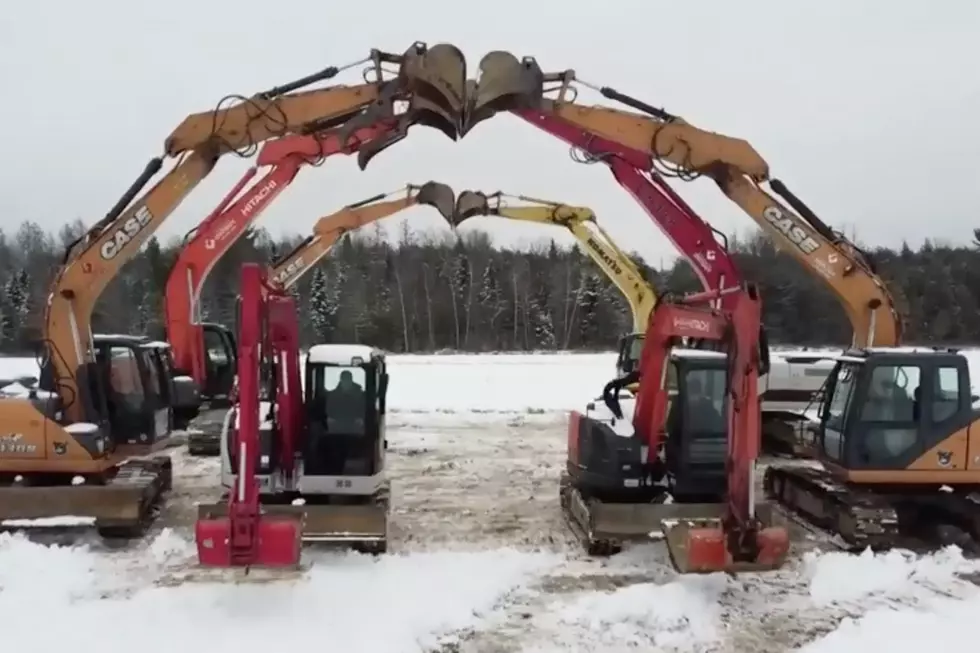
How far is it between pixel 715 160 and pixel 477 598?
5.76 metres

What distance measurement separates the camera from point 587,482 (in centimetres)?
1036

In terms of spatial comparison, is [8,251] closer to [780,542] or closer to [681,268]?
[681,268]

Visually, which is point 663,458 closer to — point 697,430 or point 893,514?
point 697,430

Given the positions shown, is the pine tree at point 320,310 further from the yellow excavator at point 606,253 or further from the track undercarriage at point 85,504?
the track undercarriage at point 85,504

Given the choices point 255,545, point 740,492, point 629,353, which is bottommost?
point 255,545

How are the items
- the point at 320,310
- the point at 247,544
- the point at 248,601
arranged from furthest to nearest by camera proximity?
the point at 320,310
the point at 248,601
the point at 247,544

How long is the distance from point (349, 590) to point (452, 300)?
176 ft

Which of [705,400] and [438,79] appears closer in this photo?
[438,79]

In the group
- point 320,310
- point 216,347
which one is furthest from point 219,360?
point 320,310

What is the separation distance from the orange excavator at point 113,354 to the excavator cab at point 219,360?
553 cm

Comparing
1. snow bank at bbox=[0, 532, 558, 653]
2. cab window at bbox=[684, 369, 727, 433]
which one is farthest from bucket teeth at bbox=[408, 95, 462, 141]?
snow bank at bbox=[0, 532, 558, 653]

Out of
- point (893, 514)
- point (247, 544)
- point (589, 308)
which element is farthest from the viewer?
point (589, 308)

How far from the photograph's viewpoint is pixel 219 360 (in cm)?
1766

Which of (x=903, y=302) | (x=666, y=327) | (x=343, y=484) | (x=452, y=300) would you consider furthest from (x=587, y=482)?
(x=452, y=300)
